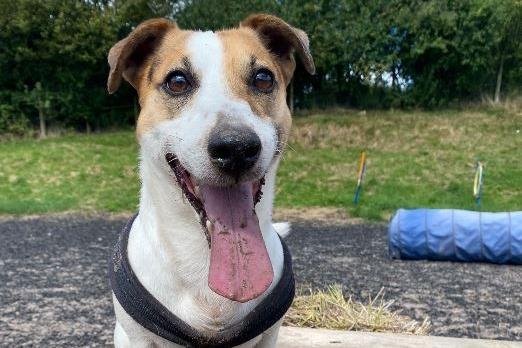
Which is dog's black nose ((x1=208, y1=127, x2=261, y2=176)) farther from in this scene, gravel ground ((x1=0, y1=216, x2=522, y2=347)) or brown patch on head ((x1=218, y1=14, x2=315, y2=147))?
gravel ground ((x1=0, y1=216, x2=522, y2=347))

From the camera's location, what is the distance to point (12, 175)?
14109 mm

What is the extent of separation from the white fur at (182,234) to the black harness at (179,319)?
1.3 inches

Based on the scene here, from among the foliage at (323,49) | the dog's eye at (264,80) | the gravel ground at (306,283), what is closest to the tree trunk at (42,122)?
the foliage at (323,49)

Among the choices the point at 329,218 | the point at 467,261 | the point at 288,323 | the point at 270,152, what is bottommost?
the point at 329,218

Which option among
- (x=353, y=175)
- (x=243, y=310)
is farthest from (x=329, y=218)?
(x=243, y=310)

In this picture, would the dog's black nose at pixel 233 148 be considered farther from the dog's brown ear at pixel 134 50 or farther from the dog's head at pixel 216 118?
the dog's brown ear at pixel 134 50

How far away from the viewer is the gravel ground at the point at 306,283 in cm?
534

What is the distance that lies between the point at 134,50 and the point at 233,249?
3.90 feet

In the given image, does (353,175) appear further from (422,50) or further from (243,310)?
(243,310)

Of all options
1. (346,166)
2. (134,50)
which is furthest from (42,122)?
(134,50)

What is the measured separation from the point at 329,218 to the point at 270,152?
31.2 ft

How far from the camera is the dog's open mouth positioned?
2.33 metres

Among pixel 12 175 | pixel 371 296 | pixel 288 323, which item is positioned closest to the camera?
pixel 288 323

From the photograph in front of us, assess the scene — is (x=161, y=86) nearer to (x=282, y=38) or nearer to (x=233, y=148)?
(x=233, y=148)
